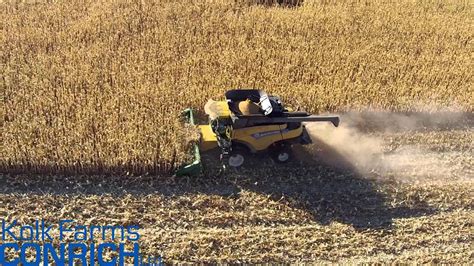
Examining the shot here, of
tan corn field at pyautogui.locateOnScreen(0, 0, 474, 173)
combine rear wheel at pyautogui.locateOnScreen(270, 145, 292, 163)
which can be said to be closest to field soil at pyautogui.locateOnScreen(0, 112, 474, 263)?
combine rear wheel at pyautogui.locateOnScreen(270, 145, 292, 163)

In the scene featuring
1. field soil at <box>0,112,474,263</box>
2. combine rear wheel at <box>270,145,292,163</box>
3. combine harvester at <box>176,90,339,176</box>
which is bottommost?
field soil at <box>0,112,474,263</box>

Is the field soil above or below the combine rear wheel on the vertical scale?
below

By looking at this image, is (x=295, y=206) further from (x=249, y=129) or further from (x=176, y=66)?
(x=176, y=66)

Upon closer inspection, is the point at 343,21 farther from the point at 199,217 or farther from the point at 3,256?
the point at 3,256

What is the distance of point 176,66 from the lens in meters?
9.94

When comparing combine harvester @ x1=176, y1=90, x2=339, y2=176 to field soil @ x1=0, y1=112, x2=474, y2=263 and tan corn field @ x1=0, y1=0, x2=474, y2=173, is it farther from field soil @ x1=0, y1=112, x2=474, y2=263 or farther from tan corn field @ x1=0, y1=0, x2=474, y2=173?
tan corn field @ x1=0, y1=0, x2=474, y2=173

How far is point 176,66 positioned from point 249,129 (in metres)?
3.49

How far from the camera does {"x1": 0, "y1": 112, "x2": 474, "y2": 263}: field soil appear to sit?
247 inches

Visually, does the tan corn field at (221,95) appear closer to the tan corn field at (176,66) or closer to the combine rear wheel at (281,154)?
the tan corn field at (176,66)

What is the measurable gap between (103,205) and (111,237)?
63 centimetres

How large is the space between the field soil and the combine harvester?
0.29 metres

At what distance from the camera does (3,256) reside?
577 centimetres

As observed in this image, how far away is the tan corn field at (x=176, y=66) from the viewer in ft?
24.7

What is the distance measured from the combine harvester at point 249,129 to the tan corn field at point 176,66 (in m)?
0.52
